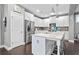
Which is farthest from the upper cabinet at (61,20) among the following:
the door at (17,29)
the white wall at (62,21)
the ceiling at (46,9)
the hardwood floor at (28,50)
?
the door at (17,29)

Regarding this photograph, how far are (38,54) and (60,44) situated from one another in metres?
0.46

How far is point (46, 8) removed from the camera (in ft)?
5.89

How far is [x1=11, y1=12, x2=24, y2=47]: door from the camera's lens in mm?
1778

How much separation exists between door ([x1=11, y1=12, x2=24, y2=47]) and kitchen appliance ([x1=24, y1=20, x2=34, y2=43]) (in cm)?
6

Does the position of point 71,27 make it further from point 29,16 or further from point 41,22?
point 29,16

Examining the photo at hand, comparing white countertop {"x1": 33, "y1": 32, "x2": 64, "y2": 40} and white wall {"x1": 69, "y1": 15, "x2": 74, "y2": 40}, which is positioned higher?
white wall {"x1": 69, "y1": 15, "x2": 74, "y2": 40}

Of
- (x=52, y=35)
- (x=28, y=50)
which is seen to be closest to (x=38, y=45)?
(x=28, y=50)

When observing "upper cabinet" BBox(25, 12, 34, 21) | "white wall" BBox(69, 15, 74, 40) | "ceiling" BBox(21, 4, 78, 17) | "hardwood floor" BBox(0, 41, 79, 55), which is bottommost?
"hardwood floor" BBox(0, 41, 79, 55)

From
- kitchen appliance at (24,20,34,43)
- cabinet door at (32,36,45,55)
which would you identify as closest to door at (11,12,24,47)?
kitchen appliance at (24,20,34,43)

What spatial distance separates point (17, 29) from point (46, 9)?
64cm

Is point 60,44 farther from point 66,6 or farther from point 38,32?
point 66,6

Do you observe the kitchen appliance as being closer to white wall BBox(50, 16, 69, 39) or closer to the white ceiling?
the white ceiling

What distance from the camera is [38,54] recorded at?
1.87m
